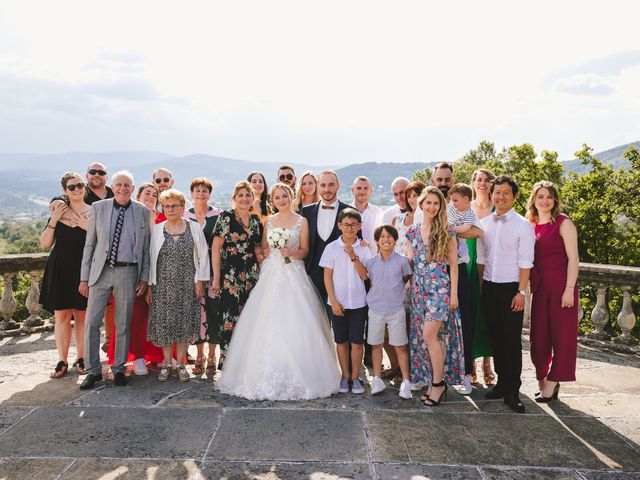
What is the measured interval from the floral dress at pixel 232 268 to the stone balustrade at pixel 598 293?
3008 millimetres

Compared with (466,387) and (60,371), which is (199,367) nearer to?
(60,371)

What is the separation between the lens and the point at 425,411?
438cm

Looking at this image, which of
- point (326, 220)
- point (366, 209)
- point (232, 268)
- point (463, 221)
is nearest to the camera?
point (463, 221)

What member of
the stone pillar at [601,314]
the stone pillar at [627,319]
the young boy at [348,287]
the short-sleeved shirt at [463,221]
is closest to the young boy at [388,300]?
the young boy at [348,287]

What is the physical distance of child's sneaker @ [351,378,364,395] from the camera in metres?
4.80

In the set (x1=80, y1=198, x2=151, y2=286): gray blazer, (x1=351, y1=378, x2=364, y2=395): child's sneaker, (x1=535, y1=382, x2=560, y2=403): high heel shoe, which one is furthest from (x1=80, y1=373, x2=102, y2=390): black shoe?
(x1=535, y1=382, x2=560, y2=403): high heel shoe

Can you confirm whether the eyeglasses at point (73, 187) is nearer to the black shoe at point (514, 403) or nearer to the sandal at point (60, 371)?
the sandal at point (60, 371)

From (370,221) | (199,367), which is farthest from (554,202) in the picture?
(199,367)

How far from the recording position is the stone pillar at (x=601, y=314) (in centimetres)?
663

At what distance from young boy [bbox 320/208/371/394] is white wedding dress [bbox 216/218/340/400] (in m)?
0.20

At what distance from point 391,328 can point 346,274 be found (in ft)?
2.28

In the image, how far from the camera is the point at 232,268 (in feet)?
17.8

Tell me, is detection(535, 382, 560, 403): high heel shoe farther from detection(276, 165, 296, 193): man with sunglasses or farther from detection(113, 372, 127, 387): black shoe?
detection(113, 372, 127, 387): black shoe

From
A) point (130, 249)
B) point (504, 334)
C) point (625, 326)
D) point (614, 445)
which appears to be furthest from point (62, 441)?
point (625, 326)
